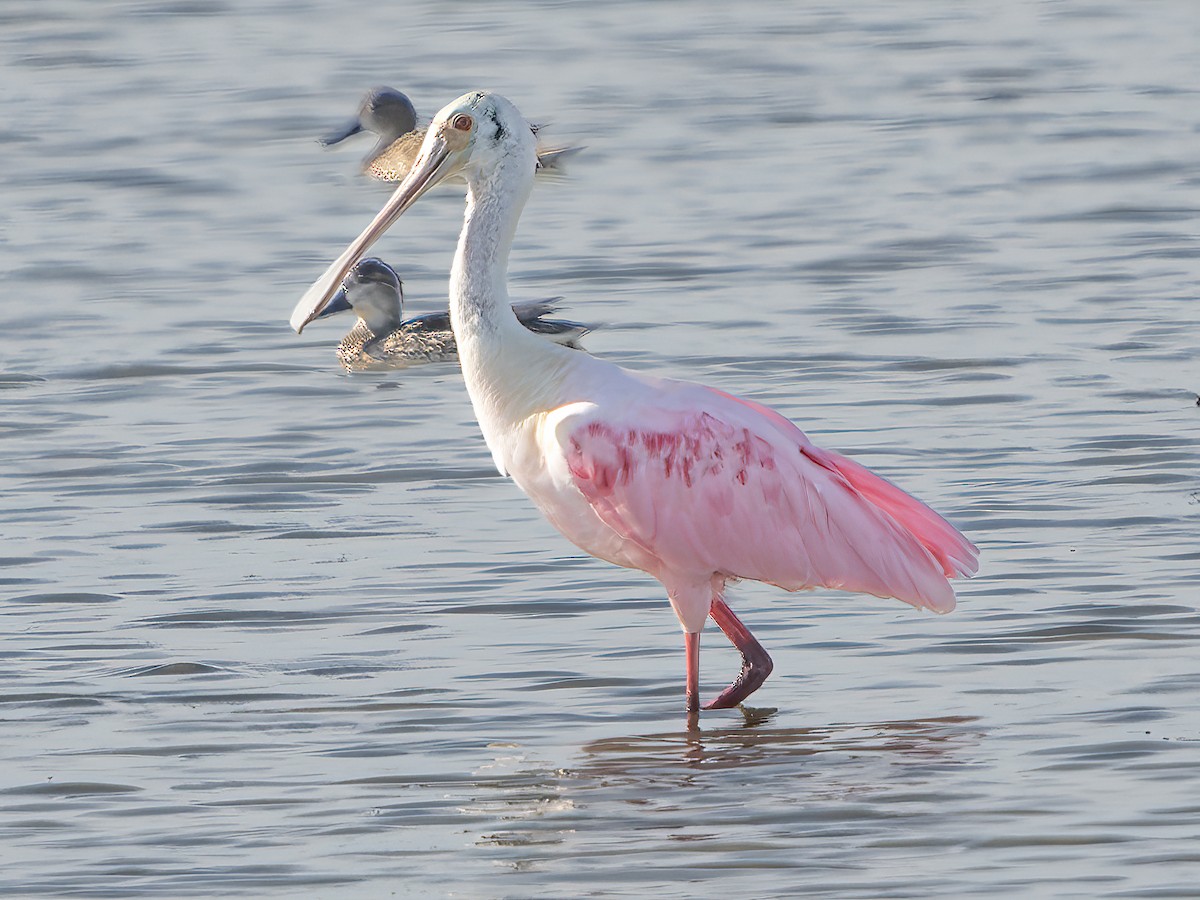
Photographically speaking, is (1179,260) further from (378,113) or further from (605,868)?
(605,868)

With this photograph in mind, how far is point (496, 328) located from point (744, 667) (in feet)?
4.06

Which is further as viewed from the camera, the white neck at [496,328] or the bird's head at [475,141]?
the bird's head at [475,141]

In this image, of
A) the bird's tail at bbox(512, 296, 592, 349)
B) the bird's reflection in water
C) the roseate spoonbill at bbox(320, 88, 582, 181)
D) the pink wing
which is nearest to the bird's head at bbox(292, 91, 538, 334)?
the pink wing

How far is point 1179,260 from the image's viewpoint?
1449 centimetres

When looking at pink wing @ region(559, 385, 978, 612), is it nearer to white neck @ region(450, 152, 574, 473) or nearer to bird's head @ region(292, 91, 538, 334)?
white neck @ region(450, 152, 574, 473)

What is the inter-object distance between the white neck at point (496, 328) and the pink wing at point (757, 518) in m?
0.32

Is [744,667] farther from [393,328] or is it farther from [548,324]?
[393,328]

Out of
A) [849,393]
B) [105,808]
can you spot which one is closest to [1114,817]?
[105,808]

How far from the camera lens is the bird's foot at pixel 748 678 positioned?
7.89 meters

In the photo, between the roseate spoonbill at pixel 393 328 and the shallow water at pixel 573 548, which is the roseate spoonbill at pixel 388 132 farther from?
the roseate spoonbill at pixel 393 328

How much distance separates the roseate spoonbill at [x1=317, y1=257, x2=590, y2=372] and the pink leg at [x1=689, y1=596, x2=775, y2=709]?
4.81 metres

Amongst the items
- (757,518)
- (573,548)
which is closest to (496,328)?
(757,518)

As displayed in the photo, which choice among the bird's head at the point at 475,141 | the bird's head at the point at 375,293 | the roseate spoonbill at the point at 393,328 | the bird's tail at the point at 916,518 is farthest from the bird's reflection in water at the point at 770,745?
the bird's head at the point at 375,293

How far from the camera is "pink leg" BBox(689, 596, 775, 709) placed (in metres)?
7.89
